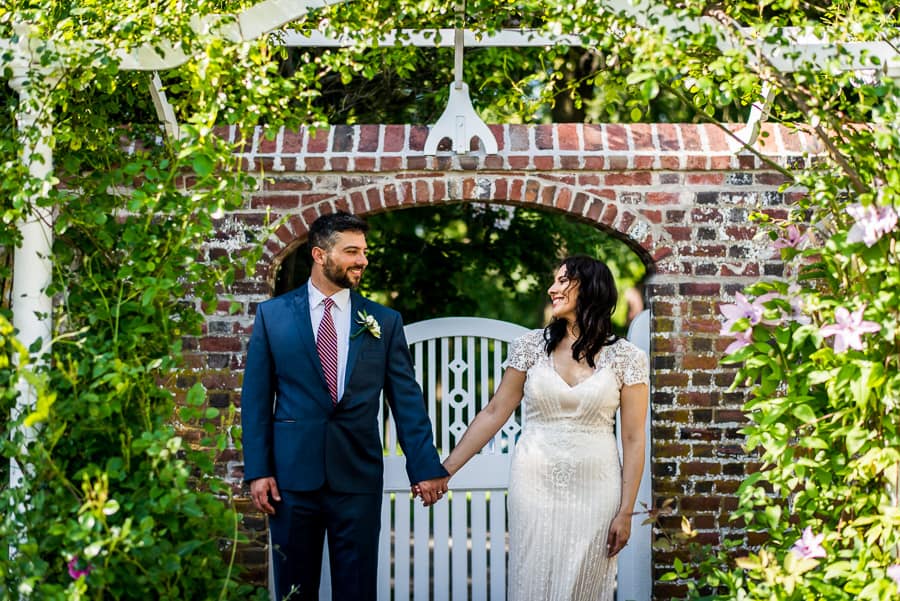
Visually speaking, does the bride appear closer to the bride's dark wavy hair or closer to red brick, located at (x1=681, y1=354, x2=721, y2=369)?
the bride's dark wavy hair

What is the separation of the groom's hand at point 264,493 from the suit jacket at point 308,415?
0.02 metres

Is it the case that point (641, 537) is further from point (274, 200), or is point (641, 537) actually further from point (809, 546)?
point (274, 200)

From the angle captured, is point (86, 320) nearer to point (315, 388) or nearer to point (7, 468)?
point (7, 468)

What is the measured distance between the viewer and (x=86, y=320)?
310 centimetres

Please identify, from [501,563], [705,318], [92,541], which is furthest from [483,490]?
[92,541]

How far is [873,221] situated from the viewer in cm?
263

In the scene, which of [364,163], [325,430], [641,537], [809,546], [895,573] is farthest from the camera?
[641,537]

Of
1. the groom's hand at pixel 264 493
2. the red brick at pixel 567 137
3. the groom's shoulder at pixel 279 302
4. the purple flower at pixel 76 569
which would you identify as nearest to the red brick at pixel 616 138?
the red brick at pixel 567 137

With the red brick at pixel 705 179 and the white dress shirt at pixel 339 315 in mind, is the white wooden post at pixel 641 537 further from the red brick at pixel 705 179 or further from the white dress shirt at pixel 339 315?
the white dress shirt at pixel 339 315

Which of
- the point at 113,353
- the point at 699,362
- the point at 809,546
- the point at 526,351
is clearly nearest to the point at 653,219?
the point at 699,362

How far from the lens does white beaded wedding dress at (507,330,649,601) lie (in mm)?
3473

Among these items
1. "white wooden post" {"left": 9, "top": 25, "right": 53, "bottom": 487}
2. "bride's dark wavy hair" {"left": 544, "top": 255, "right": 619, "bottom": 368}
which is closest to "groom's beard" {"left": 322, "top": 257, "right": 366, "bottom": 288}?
"bride's dark wavy hair" {"left": 544, "top": 255, "right": 619, "bottom": 368}

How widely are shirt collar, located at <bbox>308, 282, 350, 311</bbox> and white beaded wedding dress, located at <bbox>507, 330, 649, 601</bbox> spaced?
0.72m

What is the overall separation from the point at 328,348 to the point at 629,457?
1087mm
